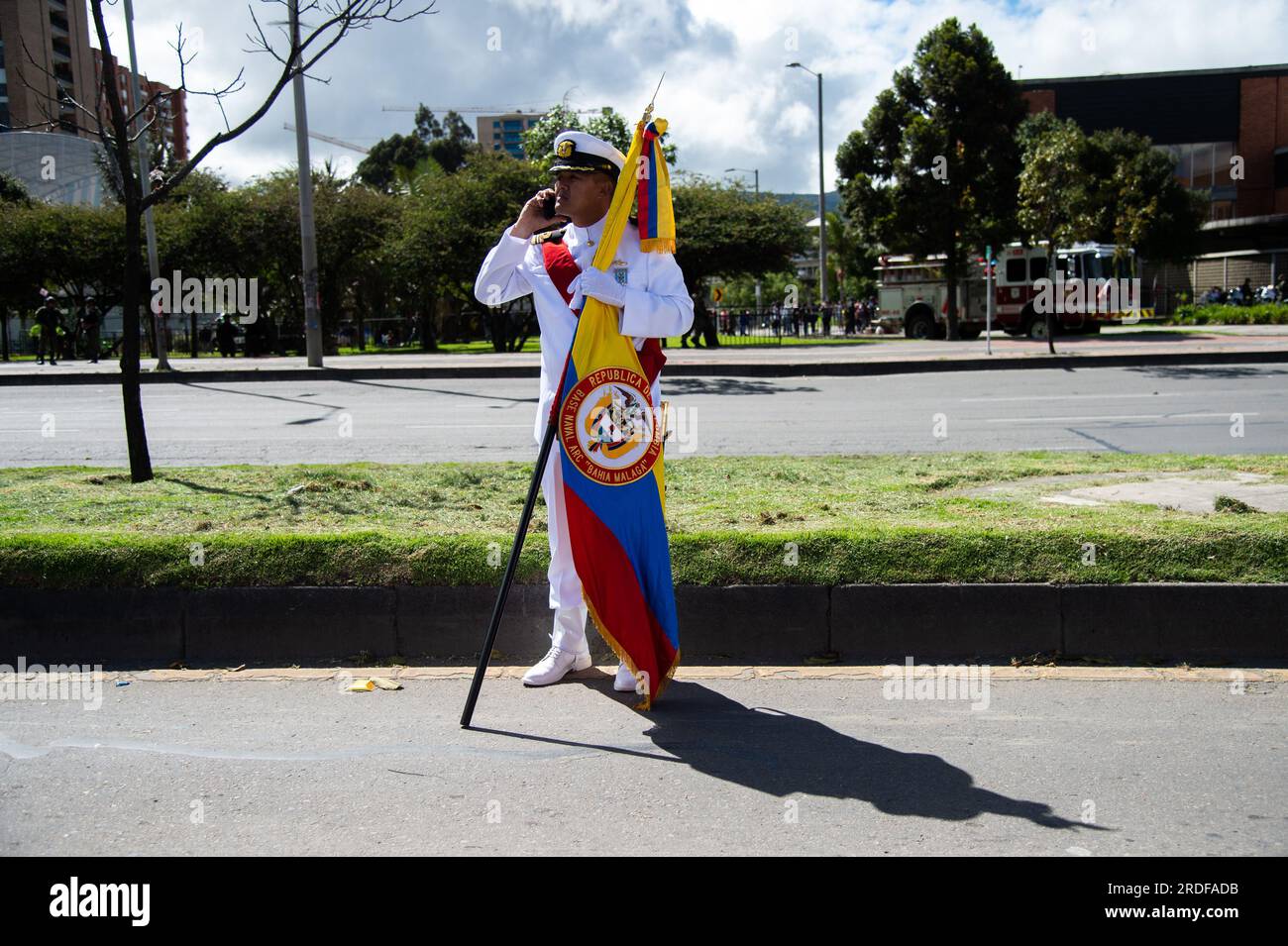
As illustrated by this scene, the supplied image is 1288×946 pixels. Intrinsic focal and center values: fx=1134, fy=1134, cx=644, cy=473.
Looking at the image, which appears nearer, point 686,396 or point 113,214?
point 686,396

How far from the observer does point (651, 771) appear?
151 inches

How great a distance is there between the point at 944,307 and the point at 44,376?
950 inches

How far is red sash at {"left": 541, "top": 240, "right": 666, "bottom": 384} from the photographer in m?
4.47

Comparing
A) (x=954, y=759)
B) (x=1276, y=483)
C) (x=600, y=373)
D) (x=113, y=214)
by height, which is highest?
(x=113, y=214)

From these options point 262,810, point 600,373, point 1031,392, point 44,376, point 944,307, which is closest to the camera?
point 262,810

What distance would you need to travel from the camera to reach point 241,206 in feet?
114

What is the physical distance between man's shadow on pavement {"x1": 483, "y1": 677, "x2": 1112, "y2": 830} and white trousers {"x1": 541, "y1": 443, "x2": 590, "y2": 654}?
1.44 feet

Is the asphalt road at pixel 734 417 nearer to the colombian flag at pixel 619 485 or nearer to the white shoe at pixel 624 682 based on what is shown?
the white shoe at pixel 624 682

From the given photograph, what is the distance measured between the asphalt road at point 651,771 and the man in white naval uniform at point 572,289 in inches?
10.5

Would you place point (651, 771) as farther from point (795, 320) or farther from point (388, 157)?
point (388, 157)

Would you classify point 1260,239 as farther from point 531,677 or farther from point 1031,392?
point 531,677

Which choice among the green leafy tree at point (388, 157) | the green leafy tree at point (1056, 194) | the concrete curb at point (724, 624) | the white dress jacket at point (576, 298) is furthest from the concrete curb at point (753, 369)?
the green leafy tree at point (388, 157)

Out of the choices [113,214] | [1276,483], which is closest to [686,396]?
[1276,483]

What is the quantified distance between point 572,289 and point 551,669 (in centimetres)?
157
